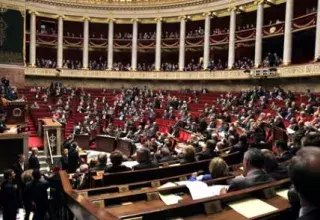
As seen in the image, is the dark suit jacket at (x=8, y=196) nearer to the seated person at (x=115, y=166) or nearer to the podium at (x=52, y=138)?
the seated person at (x=115, y=166)

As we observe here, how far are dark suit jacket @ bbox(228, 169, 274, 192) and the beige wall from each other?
1813cm

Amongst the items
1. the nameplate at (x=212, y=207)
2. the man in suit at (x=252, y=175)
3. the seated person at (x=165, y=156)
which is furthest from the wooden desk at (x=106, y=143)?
the nameplate at (x=212, y=207)

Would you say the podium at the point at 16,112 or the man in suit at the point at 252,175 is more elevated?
the man in suit at the point at 252,175

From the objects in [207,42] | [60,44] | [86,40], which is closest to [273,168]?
[207,42]

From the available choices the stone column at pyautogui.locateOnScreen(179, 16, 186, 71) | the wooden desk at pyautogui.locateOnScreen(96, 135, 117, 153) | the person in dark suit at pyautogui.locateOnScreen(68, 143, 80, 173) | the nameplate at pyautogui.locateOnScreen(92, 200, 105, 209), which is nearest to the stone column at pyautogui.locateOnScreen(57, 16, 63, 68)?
the stone column at pyautogui.locateOnScreen(179, 16, 186, 71)

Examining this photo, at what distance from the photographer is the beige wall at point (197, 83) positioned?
2094 cm

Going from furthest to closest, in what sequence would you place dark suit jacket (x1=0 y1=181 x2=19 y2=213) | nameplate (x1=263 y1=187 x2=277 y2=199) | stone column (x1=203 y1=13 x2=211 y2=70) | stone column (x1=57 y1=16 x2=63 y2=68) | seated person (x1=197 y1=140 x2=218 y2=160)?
stone column (x1=57 y1=16 x2=63 y2=68)
stone column (x1=203 y1=13 x2=211 y2=70)
dark suit jacket (x1=0 y1=181 x2=19 y2=213)
seated person (x1=197 y1=140 x2=218 y2=160)
nameplate (x1=263 y1=187 x2=277 y2=199)

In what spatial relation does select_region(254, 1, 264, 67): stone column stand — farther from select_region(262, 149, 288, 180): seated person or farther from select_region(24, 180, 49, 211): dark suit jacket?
select_region(262, 149, 288, 180): seated person

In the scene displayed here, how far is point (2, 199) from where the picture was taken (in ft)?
21.4

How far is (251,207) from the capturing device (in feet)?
9.98

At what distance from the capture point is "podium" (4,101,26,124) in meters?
16.2

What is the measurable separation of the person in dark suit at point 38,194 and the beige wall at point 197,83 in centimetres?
1786

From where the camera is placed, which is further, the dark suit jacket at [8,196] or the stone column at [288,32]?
the stone column at [288,32]

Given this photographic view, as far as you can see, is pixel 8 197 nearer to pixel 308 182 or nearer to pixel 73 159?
pixel 73 159
